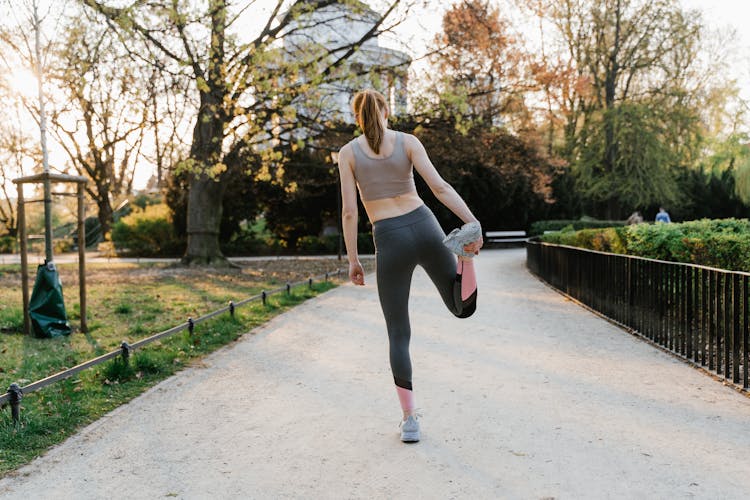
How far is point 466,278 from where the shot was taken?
378 centimetres

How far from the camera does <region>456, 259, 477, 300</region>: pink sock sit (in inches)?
148

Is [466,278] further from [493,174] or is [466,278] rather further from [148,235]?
[148,235]

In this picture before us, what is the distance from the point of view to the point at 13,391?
4273mm

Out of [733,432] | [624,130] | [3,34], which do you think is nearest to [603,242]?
[733,432]

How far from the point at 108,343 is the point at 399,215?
5.02 meters

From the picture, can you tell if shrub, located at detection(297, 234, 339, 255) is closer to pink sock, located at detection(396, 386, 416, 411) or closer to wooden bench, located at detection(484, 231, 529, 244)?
wooden bench, located at detection(484, 231, 529, 244)

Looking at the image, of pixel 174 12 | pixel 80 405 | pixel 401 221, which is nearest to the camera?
pixel 401 221

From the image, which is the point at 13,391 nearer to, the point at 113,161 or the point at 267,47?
the point at 267,47

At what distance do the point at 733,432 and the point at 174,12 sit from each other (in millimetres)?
13034

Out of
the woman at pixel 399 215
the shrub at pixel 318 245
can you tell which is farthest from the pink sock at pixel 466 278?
the shrub at pixel 318 245

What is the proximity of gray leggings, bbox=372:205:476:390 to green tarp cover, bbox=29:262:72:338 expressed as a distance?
18.1 ft

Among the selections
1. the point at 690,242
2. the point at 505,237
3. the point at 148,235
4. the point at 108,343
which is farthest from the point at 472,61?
the point at 108,343

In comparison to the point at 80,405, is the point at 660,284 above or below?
above

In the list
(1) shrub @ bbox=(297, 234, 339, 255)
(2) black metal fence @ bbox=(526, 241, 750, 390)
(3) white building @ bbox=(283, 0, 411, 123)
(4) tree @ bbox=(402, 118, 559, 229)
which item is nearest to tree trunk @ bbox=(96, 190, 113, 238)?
(1) shrub @ bbox=(297, 234, 339, 255)
